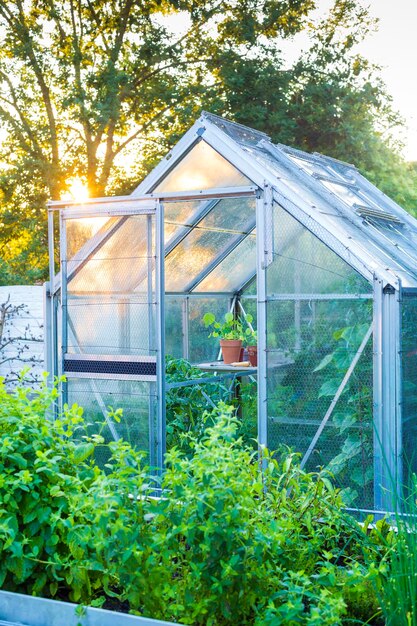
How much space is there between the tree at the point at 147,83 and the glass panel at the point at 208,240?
288 inches

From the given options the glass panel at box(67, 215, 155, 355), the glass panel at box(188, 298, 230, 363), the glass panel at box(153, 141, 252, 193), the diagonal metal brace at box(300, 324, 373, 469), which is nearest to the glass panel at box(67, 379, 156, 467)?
the glass panel at box(67, 215, 155, 355)

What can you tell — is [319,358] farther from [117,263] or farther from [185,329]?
[185,329]

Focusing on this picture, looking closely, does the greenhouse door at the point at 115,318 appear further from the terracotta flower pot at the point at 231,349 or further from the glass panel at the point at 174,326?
the terracotta flower pot at the point at 231,349

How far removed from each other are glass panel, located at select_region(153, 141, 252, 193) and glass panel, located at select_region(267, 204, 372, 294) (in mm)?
628

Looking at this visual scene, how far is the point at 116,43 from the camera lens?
1595 centimetres

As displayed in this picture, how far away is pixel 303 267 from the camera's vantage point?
5.63m

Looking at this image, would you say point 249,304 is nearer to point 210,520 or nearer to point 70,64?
point 210,520

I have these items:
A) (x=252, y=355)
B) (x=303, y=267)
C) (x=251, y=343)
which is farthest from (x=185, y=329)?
(x=303, y=267)

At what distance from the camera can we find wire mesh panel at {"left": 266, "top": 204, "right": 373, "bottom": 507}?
5285mm

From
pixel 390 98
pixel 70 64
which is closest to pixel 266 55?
pixel 390 98

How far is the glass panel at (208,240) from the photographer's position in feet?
24.2

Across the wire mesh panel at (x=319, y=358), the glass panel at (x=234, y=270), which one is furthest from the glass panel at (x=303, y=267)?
the glass panel at (x=234, y=270)

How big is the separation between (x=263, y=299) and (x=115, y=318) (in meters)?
1.28

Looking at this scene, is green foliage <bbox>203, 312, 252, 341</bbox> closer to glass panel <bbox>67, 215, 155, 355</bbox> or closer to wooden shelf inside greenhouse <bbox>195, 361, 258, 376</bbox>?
wooden shelf inside greenhouse <bbox>195, 361, 258, 376</bbox>
